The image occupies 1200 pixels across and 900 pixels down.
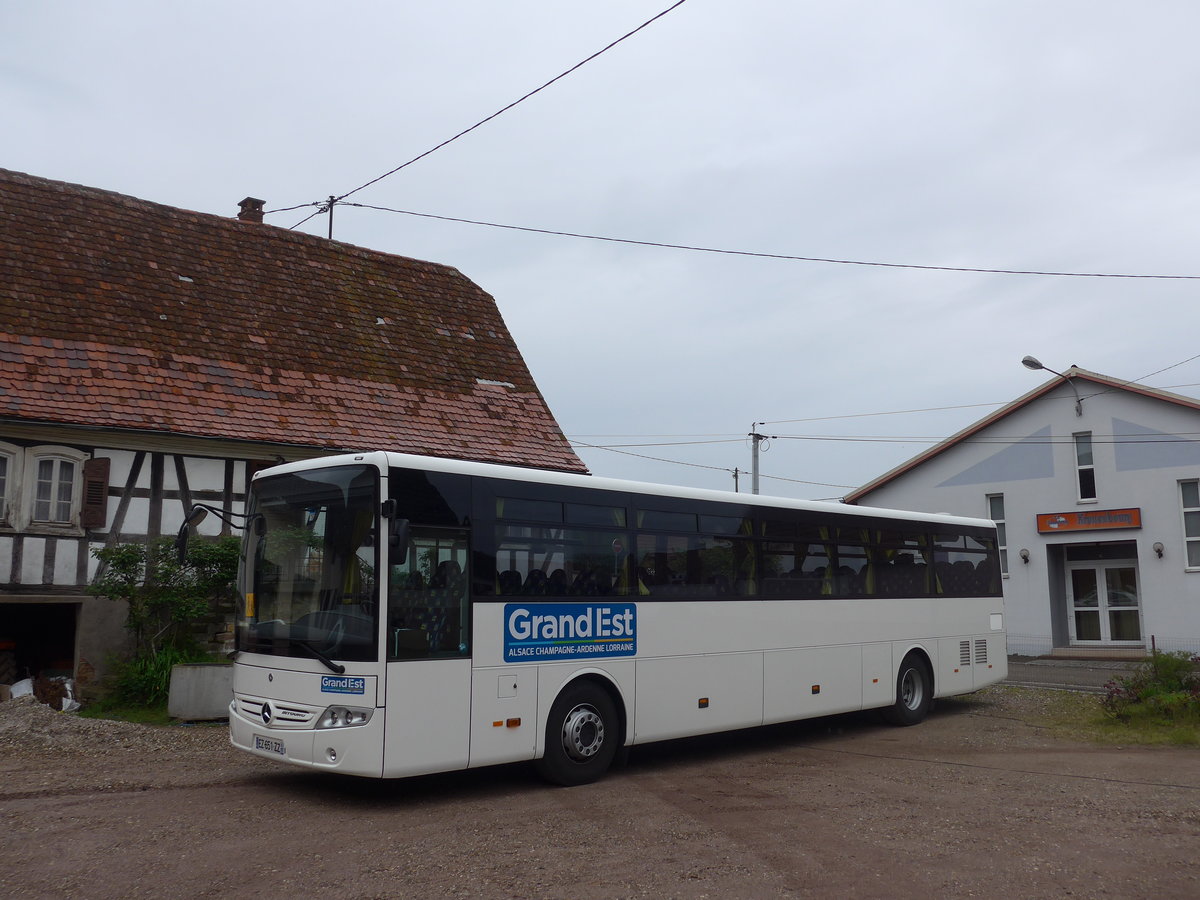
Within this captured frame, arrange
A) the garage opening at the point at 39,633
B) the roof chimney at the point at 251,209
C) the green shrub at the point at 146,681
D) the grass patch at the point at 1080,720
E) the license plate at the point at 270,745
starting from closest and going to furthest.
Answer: the license plate at the point at 270,745
the grass patch at the point at 1080,720
the green shrub at the point at 146,681
the garage opening at the point at 39,633
the roof chimney at the point at 251,209

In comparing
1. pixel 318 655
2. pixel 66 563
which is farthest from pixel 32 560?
pixel 318 655

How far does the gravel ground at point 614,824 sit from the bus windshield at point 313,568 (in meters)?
1.31

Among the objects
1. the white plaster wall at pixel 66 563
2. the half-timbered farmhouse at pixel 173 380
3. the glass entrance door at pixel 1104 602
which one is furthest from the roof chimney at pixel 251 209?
the glass entrance door at pixel 1104 602

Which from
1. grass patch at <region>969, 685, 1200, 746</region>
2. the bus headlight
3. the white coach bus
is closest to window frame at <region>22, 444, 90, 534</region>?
the white coach bus

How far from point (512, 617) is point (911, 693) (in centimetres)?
741

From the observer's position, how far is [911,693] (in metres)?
14.2

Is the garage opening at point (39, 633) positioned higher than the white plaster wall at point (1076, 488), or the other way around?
the white plaster wall at point (1076, 488)

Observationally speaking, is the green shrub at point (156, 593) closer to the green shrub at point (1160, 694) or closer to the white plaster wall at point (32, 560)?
the white plaster wall at point (32, 560)

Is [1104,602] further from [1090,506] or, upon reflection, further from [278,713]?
Answer: [278,713]

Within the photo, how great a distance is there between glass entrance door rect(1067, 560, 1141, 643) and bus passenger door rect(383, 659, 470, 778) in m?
23.1

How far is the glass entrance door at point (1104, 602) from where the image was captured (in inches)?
1054

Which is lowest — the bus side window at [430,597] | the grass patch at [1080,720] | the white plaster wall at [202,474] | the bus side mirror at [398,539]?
the grass patch at [1080,720]

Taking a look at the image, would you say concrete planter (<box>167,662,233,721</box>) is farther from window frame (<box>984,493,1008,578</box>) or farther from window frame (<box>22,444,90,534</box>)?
window frame (<box>984,493,1008,578</box>)

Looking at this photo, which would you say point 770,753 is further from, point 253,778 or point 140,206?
point 140,206
